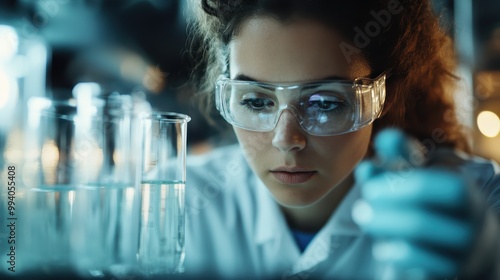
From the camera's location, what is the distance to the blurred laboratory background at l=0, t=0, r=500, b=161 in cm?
107

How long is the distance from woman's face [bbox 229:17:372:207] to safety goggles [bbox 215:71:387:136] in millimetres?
13

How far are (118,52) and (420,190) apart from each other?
0.65m

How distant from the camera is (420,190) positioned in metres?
0.80

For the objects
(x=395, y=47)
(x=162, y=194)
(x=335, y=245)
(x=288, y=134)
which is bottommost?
(x=335, y=245)

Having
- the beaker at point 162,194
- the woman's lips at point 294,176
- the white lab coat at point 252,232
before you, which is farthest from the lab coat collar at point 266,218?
the beaker at point 162,194

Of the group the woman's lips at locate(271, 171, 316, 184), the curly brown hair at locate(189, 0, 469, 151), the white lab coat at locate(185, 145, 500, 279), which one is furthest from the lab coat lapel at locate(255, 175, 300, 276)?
the curly brown hair at locate(189, 0, 469, 151)

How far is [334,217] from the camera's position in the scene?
3.63 feet

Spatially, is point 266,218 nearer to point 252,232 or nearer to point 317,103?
point 252,232

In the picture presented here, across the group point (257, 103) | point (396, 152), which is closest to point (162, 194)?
point (257, 103)

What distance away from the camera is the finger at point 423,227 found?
79cm

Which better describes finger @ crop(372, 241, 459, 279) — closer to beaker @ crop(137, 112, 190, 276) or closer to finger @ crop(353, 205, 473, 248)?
finger @ crop(353, 205, 473, 248)

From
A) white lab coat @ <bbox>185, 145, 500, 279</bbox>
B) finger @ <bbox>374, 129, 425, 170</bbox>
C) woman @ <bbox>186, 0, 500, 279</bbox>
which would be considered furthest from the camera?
white lab coat @ <bbox>185, 145, 500, 279</bbox>

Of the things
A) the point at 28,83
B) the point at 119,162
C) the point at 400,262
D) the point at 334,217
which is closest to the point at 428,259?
the point at 400,262

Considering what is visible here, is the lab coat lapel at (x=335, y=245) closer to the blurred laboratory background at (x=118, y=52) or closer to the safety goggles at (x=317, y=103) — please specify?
the safety goggles at (x=317, y=103)
